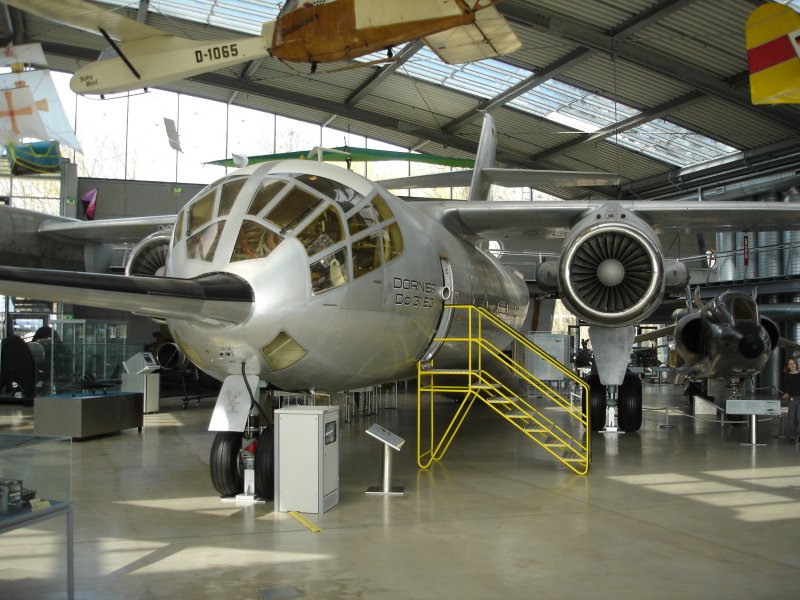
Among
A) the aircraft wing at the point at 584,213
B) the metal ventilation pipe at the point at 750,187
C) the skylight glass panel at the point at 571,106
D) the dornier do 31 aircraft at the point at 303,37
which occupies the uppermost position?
the skylight glass panel at the point at 571,106

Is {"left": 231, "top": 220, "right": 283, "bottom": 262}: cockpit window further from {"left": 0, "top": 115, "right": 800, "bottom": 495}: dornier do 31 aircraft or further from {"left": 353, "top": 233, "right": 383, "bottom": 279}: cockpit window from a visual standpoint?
{"left": 353, "top": 233, "right": 383, "bottom": 279}: cockpit window

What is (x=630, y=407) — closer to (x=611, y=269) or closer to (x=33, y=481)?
(x=611, y=269)

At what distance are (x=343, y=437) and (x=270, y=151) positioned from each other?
19792 mm

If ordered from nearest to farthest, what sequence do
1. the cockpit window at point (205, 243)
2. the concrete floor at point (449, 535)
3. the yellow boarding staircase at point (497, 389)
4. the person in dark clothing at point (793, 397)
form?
the concrete floor at point (449, 535), the cockpit window at point (205, 243), the yellow boarding staircase at point (497, 389), the person in dark clothing at point (793, 397)

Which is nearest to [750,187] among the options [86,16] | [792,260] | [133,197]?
[792,260]

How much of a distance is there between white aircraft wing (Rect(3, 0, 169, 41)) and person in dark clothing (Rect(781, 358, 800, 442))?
14.9 metres

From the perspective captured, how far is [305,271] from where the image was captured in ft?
22.7

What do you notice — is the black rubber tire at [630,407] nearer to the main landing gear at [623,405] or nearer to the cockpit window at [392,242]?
the main landing gear at [623,405]

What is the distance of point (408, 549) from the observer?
5.75 meters

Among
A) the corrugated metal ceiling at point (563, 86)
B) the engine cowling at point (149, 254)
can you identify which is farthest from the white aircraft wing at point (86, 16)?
the engine cowling at point (149, 254)

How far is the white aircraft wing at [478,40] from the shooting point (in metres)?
15.7

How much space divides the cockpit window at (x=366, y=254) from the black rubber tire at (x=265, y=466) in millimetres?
1941

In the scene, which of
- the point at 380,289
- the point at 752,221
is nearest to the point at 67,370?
the point at 380,289

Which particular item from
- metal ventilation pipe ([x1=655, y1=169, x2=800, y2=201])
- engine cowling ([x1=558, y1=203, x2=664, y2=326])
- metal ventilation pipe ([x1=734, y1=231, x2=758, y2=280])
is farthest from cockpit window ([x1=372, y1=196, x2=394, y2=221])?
metal ventilation pipe ([x1=655, y1=169, x2=800, y2=201])
